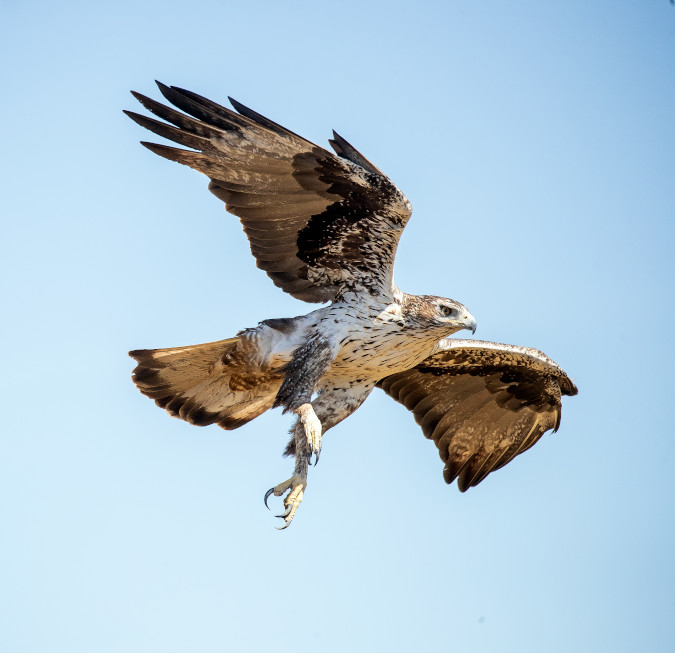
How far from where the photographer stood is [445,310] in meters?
9.38

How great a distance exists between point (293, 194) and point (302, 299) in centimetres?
101

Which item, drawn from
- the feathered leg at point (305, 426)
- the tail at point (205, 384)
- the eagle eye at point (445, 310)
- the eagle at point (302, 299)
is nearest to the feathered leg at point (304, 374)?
the eagle at point (302, 299)

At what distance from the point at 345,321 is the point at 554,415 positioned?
3055 millimetres

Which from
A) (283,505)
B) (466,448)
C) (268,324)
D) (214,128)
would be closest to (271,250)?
(268,324)

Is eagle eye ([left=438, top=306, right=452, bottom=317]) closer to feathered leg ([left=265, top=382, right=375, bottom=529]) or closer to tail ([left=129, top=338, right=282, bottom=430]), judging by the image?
feathered leg ([left=265, top=382, right=375, bottom=529])

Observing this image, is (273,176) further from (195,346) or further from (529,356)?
(529,356)

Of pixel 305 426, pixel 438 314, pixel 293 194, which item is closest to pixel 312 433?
pixel 305 426

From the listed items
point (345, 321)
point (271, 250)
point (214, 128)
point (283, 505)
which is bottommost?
point (283, 505)

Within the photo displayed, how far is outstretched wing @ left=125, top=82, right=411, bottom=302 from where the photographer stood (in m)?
8.57

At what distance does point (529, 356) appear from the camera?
10.6 meters

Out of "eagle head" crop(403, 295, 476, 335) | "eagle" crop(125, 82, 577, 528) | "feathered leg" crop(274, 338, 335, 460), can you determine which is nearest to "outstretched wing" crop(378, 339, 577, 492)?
"eagle" crop(125, 82, 577, 528)

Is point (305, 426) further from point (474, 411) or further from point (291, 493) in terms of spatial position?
point (474, 411)

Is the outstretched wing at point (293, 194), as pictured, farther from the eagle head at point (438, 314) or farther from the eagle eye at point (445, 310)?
the eagle eye at point (445, 310)

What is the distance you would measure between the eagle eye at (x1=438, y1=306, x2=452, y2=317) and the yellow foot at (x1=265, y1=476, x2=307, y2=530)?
1.89 m
